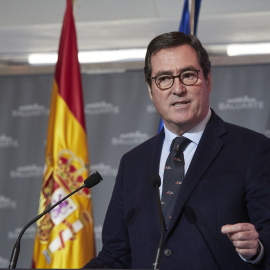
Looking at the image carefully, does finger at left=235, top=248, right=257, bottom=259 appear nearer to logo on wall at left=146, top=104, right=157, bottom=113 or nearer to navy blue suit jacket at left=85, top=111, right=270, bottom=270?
navy blue suit jacket at left=85, top=111, right=270, bottom=270

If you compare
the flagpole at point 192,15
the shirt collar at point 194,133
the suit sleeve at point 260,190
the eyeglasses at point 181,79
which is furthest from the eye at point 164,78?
the flagpole at point 192,15

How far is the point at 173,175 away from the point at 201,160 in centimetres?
14

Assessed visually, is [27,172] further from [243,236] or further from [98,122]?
[243,236]

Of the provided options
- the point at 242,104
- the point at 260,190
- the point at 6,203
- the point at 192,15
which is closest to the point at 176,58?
the point at 260,190

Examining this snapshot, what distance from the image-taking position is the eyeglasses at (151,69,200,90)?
2.43 m

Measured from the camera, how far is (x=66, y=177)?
4.36m

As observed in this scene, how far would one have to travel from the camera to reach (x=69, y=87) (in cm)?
463

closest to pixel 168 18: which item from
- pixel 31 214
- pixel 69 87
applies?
pixel 69 87

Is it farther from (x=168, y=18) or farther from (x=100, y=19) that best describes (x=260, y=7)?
(x=100, y=19)

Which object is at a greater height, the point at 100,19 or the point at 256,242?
the point at 100,19

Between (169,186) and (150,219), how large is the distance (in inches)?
6.2

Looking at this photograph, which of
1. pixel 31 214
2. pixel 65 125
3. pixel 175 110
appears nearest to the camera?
pixel 175 110

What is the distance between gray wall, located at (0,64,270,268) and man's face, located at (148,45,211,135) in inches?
113

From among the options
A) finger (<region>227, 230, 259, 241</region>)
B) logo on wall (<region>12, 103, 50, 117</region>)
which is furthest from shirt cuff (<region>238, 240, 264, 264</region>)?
logo on wall (<region>12, 103, 50, 117</region>)
